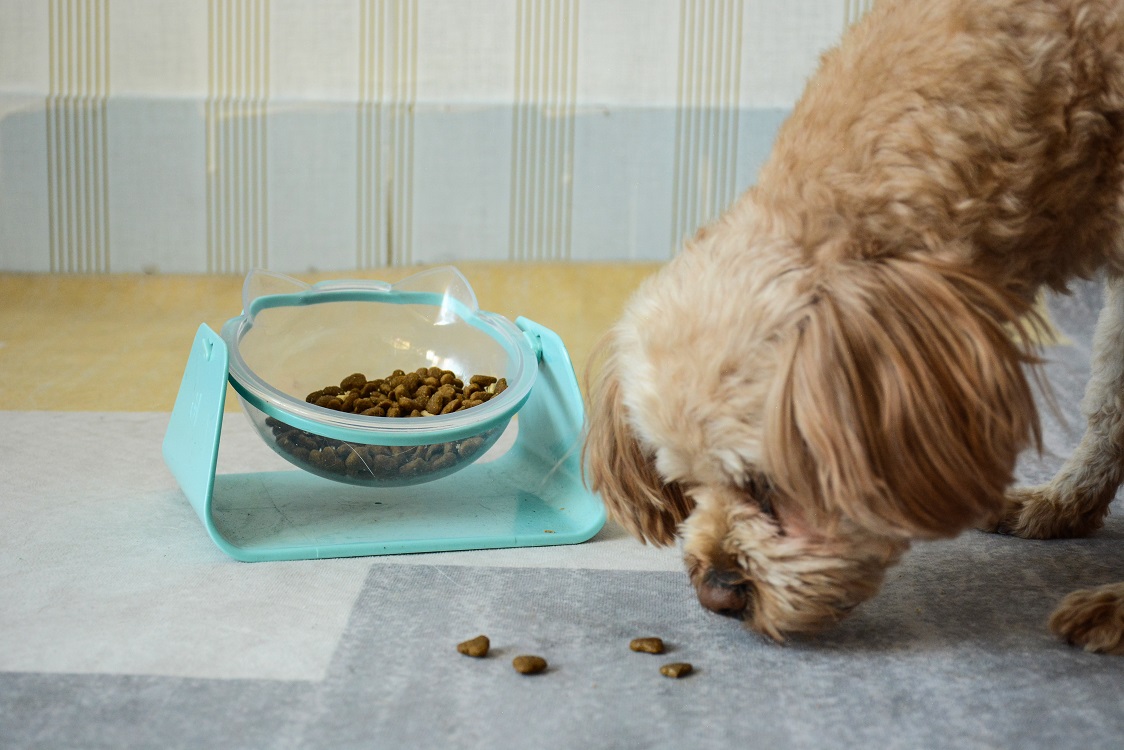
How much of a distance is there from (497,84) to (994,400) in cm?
283

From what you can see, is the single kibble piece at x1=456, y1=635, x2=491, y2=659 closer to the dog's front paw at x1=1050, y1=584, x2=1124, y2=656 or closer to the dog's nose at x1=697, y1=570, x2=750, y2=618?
the dog's nose at x1=697, y1=570, x2=750, y2=618

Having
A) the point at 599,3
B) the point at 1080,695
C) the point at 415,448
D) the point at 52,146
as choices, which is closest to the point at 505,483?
the point at 415,448

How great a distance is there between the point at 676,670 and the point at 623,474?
27cm

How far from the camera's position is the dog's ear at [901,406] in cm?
106

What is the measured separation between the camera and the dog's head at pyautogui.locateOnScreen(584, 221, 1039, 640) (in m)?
1.07

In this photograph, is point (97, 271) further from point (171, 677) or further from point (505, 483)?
point (171, 677)

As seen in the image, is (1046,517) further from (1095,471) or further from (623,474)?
(623,474)

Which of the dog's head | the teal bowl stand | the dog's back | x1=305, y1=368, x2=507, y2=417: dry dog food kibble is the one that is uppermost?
the dog's back

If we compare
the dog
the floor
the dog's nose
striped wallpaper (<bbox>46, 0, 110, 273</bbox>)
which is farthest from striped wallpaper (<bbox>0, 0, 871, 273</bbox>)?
the dog's nose

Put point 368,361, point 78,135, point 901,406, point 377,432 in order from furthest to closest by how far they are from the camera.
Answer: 1. point 78,135
2. point 368,361
3. point 377,432
4. point 901,406

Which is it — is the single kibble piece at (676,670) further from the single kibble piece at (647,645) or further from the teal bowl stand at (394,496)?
the teal bowl stand at (394,496)

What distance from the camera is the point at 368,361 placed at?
6.52 ft

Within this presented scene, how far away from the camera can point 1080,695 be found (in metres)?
1.19

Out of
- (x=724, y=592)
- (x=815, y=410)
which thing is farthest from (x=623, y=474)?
(x=815, y=410)
